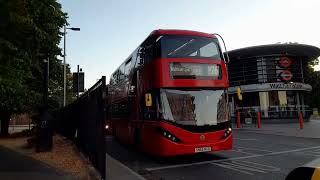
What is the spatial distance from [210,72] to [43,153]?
713cm

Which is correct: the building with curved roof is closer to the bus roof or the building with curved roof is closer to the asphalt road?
the asphalt road

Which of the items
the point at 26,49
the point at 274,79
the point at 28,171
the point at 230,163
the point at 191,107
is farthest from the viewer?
the point at 274,79

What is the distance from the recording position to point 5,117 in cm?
3216

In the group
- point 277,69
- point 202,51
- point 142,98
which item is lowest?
point 142,98

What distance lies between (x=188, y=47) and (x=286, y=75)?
27146 millimetres

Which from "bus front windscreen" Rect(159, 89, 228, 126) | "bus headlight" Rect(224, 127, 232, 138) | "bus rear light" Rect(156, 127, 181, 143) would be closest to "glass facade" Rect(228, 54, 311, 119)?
"bus headlight" Rect(224, 127, 232, 138)

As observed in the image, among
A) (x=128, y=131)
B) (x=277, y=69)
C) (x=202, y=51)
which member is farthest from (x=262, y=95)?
(x=202, y=51)

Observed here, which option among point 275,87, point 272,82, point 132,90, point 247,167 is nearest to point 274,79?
point 272,82

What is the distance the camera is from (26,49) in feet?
→ 63.5

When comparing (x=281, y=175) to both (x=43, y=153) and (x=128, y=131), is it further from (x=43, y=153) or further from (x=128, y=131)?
(x=43, y=153)

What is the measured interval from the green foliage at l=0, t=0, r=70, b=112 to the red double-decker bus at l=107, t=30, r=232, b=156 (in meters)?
4.70

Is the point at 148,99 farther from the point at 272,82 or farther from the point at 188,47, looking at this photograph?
the point at 272,82

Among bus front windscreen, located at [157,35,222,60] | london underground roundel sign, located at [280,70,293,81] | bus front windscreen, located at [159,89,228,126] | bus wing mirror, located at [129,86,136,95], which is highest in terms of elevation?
london underground roundel sign, located at [280,70,293,81]

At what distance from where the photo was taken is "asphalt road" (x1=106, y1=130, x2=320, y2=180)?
34.9ft
